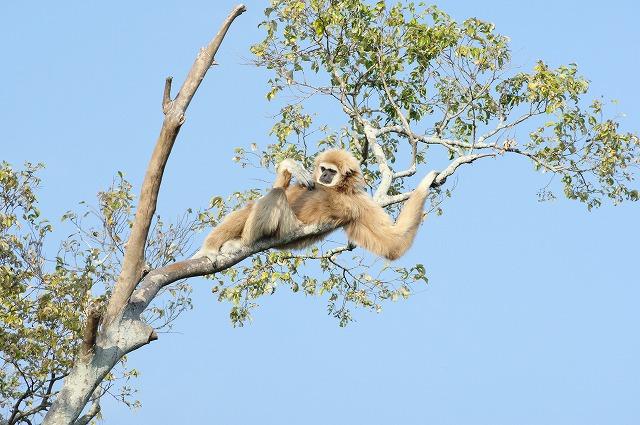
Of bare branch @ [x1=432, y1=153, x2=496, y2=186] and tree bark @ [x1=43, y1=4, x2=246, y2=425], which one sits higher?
bare branch @ [x1=432, y1=153, x2=496, y2=186]

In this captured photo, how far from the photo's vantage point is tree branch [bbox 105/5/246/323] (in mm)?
8719

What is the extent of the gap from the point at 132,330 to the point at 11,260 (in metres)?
7.08

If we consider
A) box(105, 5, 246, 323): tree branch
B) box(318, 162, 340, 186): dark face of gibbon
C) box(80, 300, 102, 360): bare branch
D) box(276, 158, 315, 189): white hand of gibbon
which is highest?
box(318, 162, 340, 186): dark face of gibbon

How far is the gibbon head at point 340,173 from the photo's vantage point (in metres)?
11.8

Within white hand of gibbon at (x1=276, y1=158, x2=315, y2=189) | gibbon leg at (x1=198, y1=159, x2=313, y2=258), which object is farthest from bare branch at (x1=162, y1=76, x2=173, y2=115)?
white hand of gibbon at (x1=276, y1=158, x2=315, y2=189)

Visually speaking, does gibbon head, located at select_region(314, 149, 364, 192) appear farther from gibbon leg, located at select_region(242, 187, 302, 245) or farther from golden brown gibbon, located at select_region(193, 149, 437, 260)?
gibbon leg, located at select_region(242, 187, 302, 245)

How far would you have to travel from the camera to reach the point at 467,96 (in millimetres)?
15383

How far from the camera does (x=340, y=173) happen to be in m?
11.8

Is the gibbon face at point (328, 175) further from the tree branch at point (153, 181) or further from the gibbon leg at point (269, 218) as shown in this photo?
the tree branch at point (153, 181)

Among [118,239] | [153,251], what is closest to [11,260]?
[118,239]

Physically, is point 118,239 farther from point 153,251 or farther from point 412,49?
point 412,49

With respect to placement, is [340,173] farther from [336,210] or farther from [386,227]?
[386,227]

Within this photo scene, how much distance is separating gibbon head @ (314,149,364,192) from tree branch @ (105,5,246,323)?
332cm

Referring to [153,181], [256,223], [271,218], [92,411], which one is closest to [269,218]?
[271,218]
